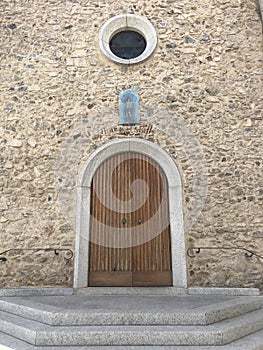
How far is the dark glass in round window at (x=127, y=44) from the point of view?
5.69 metres

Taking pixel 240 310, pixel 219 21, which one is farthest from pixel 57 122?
pixel 240 310

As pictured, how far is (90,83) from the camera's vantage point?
17.9ft

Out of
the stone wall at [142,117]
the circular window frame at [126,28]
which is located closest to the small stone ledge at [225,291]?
the stone wall at [142,117]

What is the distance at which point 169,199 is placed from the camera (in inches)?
195

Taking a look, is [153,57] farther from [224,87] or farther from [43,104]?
[43,104]

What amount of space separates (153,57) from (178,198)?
9.03 feet

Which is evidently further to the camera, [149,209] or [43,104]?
[43,104]

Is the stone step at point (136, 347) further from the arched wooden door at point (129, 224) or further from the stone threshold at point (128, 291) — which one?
the arched wooden door at point (129, 224)

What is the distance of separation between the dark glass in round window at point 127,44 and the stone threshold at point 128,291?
4.26 metres

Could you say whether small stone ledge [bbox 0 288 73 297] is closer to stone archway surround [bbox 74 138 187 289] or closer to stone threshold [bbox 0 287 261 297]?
stone threshold [bbox 0 287 261 297]

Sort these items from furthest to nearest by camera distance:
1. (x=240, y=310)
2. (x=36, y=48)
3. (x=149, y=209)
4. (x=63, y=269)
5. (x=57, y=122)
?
(x=36, y=48) < (x=57, y=122) < (x=149, y=209) < (x=63, y=269) < (x=240, y=310)

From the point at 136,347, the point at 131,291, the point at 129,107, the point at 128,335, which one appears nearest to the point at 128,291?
the point at 131,291

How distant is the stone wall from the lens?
4.75m

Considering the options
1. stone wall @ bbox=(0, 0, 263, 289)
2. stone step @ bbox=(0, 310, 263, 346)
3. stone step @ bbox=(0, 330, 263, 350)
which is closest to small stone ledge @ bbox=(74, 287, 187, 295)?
stone wall @ bbox=(0, 0, 263, 289)
